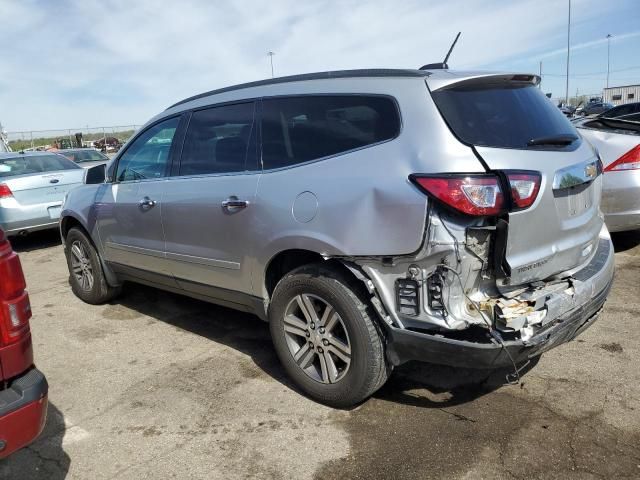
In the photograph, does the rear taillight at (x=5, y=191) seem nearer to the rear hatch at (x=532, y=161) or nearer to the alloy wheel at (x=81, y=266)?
the alloy wheel at (x=81, y=266)

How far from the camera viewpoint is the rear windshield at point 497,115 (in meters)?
2.65

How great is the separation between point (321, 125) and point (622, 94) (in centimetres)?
6712

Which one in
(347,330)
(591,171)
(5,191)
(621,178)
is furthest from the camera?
(5,191)

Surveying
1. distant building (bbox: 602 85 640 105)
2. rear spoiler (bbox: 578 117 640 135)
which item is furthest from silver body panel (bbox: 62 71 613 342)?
distant building (bbox: 602 85 640 105)

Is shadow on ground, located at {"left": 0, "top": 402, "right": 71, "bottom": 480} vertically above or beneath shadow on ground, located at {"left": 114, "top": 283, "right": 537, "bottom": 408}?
above

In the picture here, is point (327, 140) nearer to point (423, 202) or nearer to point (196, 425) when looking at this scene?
point (423, 202)

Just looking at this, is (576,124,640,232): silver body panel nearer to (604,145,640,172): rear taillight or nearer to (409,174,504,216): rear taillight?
(604,145,640,172): rear taillight

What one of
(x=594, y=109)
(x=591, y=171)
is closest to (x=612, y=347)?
(x=591, y=171)

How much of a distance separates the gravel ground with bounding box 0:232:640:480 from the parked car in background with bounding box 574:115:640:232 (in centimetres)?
141

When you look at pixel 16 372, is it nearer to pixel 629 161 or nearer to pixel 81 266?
pixel 81 266

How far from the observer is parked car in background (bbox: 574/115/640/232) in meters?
5.30

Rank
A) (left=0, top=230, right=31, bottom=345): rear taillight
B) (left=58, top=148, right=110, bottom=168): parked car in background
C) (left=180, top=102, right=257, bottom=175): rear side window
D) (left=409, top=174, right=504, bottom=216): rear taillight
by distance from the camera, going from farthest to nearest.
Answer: (left=58, top=148, right=110, bottom=168): parked car in background
(left=180, top=102, right=257, bottom=175): rear side window
(left=409, top=174, right=504, bottom=216): rear taillight
(left=0, top=230, right=31, bottom=345): rear taillight

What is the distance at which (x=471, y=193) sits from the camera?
2.45 m

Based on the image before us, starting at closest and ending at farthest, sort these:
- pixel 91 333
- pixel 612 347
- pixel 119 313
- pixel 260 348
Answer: pixel 612 347 < pixel 260 348 < pixel 91 333 < pixel 119 313
